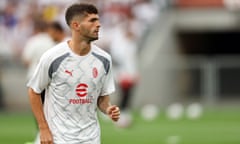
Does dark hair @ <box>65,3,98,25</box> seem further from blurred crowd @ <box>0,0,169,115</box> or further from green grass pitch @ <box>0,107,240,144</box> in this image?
blurred crowd @ <box>0,0,169,115</box>

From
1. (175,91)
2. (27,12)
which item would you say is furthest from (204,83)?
(27,12)

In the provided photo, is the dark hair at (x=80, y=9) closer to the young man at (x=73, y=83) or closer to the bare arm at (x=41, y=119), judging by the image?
the young man at (x=73, y=83)

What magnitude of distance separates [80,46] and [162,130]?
12.9 m

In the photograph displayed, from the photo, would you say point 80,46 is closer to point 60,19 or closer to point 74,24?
point 74,24

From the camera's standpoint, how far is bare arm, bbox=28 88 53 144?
31.3ft

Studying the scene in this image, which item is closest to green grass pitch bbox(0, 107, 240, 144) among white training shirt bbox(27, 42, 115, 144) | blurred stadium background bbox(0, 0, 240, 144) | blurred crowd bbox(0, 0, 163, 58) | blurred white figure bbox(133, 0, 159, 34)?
blurred stadium background bbox(0, 0, 240, 144)

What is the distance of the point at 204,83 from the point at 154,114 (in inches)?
103

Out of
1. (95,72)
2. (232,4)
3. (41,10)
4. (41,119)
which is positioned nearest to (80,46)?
(95,72)

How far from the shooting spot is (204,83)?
2995 cm

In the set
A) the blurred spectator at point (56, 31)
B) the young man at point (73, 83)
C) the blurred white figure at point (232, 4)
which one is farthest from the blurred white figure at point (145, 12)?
the young man at point (73, 83)

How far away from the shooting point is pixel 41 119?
956 cm

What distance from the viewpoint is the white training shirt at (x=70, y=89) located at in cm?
966

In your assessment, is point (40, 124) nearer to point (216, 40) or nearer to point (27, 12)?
point (27, 12)

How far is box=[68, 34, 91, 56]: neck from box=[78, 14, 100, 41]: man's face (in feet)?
0.23
